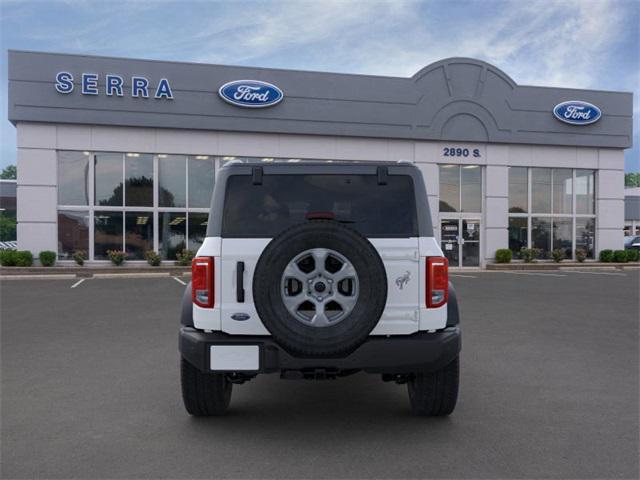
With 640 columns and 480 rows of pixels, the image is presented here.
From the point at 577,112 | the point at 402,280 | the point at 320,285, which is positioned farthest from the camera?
the point at 577,112

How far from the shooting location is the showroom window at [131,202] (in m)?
20.2

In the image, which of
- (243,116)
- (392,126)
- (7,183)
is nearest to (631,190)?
(392,126)

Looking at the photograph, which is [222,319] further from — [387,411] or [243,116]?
[243,116]

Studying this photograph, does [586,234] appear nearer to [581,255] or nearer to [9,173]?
[581,255]

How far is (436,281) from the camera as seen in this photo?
367 centimetres

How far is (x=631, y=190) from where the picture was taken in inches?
2579

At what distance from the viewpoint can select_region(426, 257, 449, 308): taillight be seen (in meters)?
3.66

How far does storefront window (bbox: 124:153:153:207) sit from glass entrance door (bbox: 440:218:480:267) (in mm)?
12749

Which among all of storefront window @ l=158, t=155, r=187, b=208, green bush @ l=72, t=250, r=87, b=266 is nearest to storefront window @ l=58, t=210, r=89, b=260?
green bush @ l=72, t=250, r=87, b=266

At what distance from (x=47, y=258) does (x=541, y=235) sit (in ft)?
69.9

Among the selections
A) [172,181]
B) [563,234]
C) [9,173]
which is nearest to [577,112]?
[563,234]

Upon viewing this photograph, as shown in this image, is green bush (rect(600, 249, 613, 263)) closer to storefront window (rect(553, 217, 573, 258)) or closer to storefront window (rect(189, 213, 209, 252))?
storefront window (rect(553, 217, 573, 258))

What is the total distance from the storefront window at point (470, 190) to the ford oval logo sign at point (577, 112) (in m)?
4.73

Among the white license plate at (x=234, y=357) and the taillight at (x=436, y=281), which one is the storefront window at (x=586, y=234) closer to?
the taillight at (x=436, y=281)
